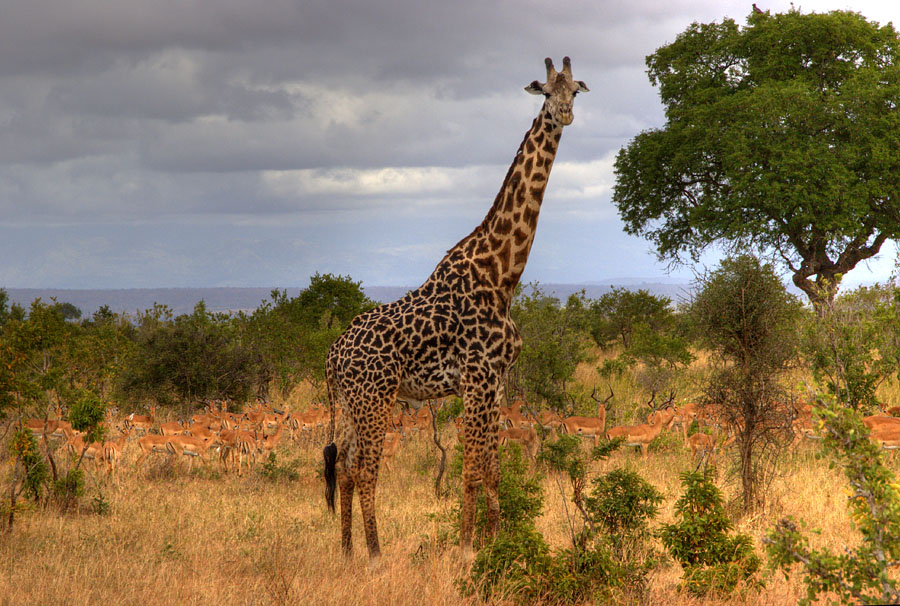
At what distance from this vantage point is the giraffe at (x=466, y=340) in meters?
7.79

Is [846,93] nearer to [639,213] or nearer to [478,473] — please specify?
[639,213]

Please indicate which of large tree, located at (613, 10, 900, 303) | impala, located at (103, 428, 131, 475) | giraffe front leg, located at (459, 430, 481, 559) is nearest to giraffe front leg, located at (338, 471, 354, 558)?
giraffe front leg, located at (459, 430, 481, 559)

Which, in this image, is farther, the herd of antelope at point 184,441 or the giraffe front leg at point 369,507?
the herd of antelope at point 184,441

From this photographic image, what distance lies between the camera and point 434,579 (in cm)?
739

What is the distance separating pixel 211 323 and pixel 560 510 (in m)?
12.5

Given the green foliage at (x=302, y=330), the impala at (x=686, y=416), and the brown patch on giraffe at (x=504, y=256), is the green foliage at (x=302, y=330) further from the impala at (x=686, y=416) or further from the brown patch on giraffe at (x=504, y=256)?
the brown patch on giraffe at (x=504, y=256)

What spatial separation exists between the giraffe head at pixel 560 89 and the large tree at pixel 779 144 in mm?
18997

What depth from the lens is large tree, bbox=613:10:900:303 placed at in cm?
2519

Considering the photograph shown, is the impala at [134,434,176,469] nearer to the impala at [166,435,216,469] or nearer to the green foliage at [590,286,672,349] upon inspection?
the impala at [166,435,216,469]

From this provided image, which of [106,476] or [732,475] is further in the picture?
[106,476]

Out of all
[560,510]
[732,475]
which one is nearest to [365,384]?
[560,510]

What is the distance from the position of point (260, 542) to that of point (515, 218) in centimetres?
459

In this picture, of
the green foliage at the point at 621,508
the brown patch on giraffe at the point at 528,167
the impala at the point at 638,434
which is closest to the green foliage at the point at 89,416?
the brown patch on giraffe at the point at 528,167

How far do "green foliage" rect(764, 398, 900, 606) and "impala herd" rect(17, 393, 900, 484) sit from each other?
7.01 metres
